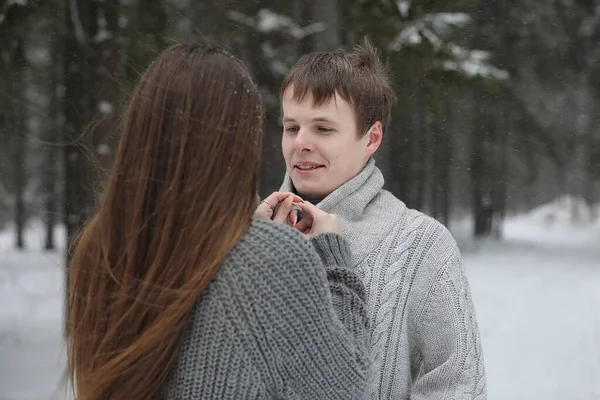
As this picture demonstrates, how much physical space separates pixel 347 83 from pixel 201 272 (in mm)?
595

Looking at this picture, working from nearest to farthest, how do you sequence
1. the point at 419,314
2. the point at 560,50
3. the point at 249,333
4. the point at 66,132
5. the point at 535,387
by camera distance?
1. the point at 249,333
2. the point at 419,314
3. the point at 66,132
4. the point at 535,387
5. the point at 560,50

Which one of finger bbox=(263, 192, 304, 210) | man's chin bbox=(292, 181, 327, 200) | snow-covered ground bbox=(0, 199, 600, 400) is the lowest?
snow-covered ground bbox=(0, 199, 600, 400)

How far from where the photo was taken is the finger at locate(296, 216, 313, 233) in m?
1.38

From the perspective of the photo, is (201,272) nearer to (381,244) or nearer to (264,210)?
(264,210)

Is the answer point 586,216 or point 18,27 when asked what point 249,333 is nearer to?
point 18,27

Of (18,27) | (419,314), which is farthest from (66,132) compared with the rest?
(419,314)

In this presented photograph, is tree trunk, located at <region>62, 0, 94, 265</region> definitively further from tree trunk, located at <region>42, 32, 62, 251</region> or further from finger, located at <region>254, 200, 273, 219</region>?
finger, located at <region>254, 200, 273, 219</region>

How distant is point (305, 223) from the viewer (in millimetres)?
1385

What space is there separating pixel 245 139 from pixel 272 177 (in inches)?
135

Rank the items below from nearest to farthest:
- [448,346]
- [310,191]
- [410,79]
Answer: [448,346], [310,191], [410,79]

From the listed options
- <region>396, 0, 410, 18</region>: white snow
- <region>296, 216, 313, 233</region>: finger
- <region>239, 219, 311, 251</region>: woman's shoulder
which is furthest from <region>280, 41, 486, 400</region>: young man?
<region>396, 0, 410, 18</region>: white snow

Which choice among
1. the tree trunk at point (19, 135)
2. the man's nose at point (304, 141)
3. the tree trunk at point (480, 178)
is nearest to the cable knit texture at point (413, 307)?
the man's nose at point (304, 141)

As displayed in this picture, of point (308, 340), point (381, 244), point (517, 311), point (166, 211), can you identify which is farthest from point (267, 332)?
point (517, 311)

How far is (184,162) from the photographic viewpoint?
3.71 feet
